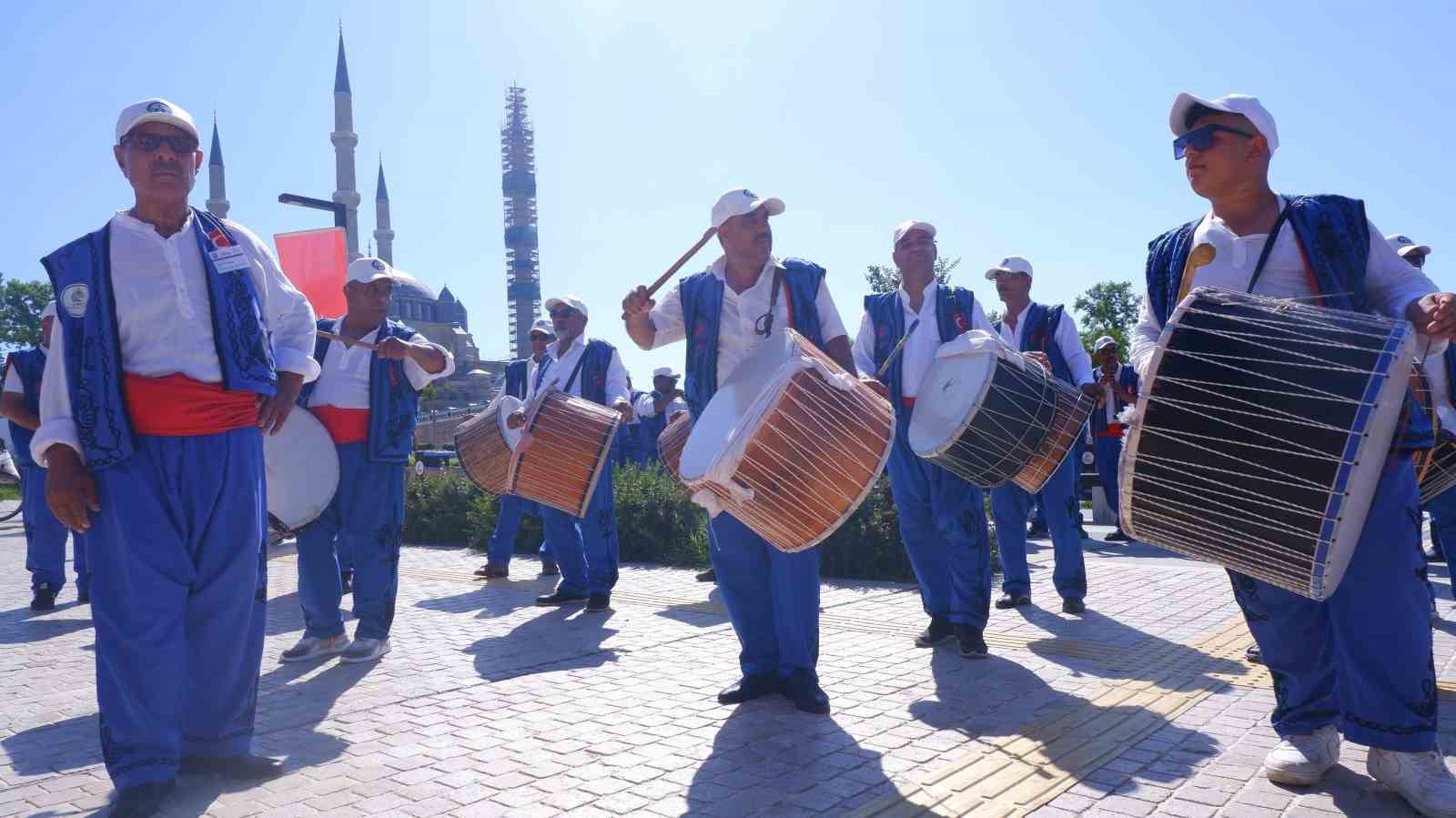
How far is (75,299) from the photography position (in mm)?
3395

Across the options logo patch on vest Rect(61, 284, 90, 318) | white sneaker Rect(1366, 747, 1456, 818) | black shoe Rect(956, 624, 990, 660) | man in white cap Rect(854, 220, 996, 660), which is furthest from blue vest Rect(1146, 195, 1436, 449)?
logo patch on vest Rect(61, 284, 90, 318)

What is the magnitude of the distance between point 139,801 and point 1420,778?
11.9ft

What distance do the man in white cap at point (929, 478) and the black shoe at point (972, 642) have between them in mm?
20

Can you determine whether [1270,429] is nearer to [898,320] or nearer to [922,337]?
[922,337]

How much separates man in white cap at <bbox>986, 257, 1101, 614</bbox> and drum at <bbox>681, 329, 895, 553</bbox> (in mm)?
2848

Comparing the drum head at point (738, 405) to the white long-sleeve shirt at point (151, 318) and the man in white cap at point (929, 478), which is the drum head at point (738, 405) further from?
the white long-sleeve shirt at point (151, 318)

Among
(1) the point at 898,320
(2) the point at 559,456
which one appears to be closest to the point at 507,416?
(2) the point at 559,456

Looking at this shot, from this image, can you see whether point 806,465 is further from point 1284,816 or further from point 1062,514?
point 1062,514

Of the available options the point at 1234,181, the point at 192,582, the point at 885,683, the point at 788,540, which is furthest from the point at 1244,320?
the point at 192,582

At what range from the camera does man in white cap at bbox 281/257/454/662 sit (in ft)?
18.4

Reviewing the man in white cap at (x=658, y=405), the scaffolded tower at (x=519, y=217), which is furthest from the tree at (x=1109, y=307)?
the scaffolded tower at (x=519, y=217)

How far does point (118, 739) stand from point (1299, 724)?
11.7 feet

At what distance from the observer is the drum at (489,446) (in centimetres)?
738

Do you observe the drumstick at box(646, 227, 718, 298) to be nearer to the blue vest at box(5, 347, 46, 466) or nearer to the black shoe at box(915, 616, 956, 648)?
the black shoe at box(915, 616, 956, 648)
